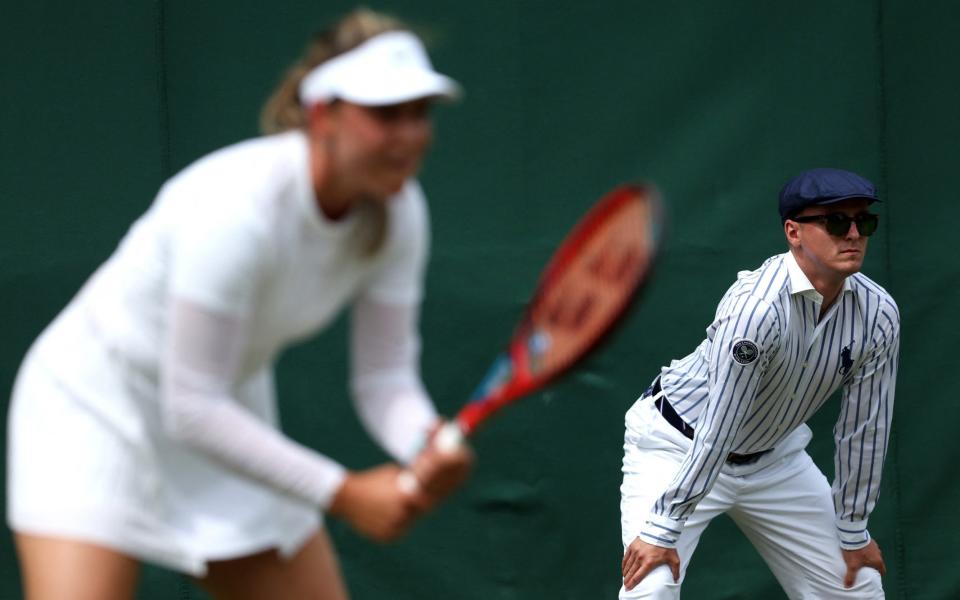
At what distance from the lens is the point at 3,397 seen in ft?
15.0

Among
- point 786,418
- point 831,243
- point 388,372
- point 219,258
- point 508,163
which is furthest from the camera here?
point 508,163

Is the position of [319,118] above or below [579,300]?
above

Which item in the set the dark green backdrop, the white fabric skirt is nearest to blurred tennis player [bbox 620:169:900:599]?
the dark green backdrop

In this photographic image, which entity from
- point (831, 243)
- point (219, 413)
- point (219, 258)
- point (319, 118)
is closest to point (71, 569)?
point (219, 413)

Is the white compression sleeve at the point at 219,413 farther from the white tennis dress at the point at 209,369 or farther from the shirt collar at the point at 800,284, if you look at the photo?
the shirt collar at the point at 800,284

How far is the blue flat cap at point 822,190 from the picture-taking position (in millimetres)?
3771

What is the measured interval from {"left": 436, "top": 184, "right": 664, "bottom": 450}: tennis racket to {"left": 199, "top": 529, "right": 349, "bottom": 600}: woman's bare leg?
0.44 m

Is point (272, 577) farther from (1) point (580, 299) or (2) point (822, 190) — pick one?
(2) point (822, 190)

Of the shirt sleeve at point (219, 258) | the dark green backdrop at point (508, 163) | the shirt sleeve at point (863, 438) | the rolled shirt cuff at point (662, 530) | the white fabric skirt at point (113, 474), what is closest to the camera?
the shirt sleeve at point (219, 258)

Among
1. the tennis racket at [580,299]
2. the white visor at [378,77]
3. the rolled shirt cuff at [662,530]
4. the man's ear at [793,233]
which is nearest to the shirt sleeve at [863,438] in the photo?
the man's ear at [793,233]

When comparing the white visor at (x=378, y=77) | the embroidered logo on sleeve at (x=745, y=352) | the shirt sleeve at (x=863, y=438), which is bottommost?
the shirt sleeve at (x=863, y=438)

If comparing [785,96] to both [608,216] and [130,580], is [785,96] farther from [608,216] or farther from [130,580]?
[130,580]

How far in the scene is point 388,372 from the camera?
2.49m

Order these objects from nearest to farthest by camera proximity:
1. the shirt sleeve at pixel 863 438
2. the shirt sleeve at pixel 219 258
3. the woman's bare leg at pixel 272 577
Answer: the shirt sleeve at pixel 219 258, the woman's bare leg at pixel 272 577, the shirt sleeve at pixel 863 438
